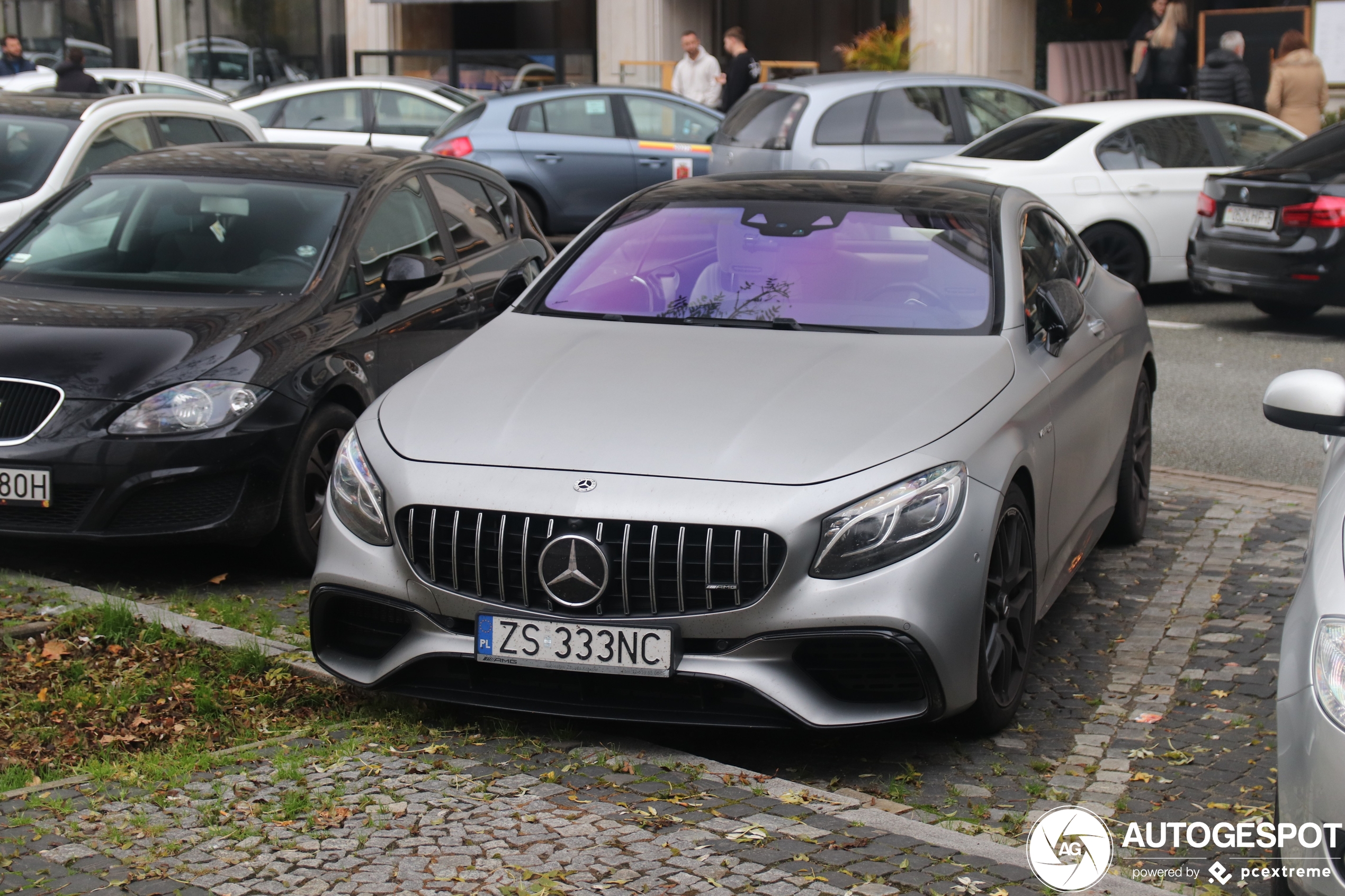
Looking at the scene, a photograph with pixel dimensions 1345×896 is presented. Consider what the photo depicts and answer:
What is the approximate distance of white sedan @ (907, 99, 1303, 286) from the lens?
1264 cm

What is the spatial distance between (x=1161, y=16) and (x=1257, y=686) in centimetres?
1651

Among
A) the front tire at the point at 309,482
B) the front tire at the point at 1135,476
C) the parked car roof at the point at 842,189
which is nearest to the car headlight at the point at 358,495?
the front tire at the point at 309,482

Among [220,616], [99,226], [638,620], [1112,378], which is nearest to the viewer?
[638,620]

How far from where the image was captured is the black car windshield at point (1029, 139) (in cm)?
1283

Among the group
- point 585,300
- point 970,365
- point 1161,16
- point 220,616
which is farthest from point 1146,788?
point 1161,16

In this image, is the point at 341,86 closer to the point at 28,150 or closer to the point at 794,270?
the point at 28,150

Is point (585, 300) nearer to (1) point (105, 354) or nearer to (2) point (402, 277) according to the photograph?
(2) point (402, 277)

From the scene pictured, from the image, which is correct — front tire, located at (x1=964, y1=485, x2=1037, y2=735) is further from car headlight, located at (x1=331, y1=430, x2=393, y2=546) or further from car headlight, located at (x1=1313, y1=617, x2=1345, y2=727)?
car headlight, located at (x1=331, y1=430, x2=393, y2=546)

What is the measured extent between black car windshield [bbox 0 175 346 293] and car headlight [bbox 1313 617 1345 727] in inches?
182

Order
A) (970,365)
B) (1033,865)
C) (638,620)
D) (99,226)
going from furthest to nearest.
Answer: (99,226), (970,365), (638,620), (1033,865)

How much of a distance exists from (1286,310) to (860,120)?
12.5 feet

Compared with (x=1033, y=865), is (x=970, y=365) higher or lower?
higher

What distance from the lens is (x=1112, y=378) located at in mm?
6145

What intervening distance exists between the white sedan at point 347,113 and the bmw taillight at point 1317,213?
9863mm
